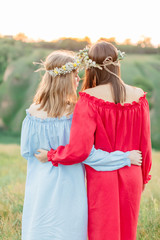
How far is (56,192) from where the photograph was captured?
220 centimetres

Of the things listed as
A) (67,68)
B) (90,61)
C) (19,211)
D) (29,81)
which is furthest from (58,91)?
(29,81)

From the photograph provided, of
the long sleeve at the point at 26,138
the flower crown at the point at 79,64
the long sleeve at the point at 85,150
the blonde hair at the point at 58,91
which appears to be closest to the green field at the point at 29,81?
the long sleeve at the point at 26,138

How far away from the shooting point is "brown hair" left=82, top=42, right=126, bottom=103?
6.82ft

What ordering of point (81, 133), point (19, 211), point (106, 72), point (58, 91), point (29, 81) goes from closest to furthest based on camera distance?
point (81, 133) → point (106, 72) → point (58, 91) → point (19, 211) → point (29, 81)

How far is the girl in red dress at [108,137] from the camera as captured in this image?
2.05 metres

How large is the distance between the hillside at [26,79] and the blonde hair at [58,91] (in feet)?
18.4

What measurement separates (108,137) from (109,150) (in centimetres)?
9

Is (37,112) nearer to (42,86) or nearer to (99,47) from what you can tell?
(42,86)

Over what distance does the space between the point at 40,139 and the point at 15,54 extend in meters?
6.83

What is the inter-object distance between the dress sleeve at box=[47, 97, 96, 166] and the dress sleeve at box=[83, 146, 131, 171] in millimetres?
64

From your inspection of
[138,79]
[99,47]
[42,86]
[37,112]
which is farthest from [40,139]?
[138,79]

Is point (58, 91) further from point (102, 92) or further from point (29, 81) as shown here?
point (29, 81)

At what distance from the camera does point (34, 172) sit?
2.34 m

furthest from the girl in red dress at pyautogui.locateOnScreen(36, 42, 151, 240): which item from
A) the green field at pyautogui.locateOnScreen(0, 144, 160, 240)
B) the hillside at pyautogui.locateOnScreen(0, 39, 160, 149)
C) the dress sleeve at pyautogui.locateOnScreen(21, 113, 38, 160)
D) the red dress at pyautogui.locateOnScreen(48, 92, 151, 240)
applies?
the hillside at pyautogui.locateOnScreen(0, 39, 160, 149)
